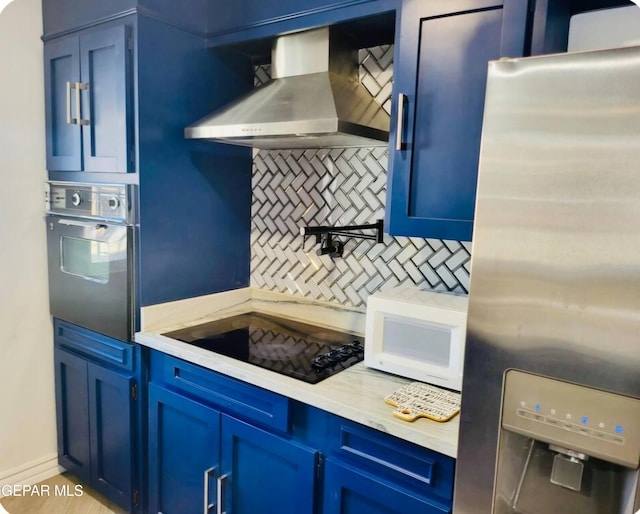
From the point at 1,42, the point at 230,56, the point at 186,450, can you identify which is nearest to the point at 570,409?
the point at 186,450

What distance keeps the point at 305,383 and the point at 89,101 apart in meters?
1.49

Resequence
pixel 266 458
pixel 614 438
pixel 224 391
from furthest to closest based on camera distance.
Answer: pixel 224 391
pixel 266 458
pixel 614 438

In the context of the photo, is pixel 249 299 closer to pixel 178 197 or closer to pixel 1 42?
pixel 178 197

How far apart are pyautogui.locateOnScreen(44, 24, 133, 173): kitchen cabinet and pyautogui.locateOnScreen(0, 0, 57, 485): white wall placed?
0.25ft

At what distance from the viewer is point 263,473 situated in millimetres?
1606

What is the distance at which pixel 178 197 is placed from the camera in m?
2.07

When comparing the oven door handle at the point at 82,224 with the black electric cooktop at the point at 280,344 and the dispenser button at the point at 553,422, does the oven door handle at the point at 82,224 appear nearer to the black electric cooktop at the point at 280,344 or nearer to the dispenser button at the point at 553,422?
the black electric cooktop at the point at 280,344

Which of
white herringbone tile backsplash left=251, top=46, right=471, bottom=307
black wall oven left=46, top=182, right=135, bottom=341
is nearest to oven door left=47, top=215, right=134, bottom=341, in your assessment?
black wall oven left=46, top=182, right=135, bottom=341

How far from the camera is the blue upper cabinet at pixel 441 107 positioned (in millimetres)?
1387

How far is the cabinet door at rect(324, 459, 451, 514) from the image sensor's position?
1258mm

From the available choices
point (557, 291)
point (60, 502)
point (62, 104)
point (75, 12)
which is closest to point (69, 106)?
point (62, 104)

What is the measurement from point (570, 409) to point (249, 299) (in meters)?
1.75

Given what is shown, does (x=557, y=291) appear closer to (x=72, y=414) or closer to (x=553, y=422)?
(x=553, y=422)

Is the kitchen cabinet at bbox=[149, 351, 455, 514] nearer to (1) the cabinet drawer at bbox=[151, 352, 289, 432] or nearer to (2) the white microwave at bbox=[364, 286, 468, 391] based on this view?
(1) the cabinet drawer at bbox=[151, 352, 289, 432]
